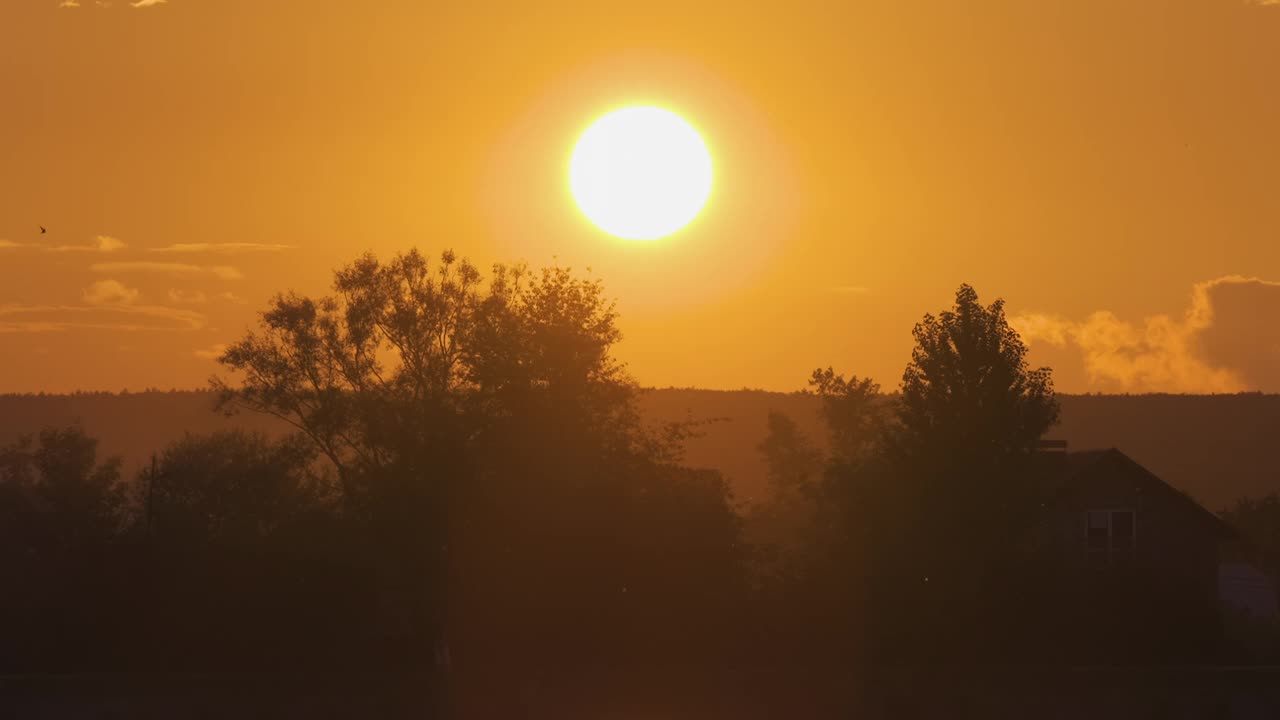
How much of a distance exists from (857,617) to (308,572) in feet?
62.2

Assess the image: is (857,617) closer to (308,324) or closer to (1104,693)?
(1104,693)

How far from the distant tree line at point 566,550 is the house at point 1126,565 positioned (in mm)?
→ 1695

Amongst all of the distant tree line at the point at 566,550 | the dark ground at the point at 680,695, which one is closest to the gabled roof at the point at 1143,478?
the distant tree line at the point at 566,550

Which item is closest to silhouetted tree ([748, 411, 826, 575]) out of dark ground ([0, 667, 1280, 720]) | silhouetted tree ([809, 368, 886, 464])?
silhouetted tree ([809, 368, 886, 464])

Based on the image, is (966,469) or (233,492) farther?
(233,492)

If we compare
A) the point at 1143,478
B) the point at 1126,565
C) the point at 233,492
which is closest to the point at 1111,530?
the point at 1143,478

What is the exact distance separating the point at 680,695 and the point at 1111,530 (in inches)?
1228

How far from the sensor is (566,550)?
53.9 metres

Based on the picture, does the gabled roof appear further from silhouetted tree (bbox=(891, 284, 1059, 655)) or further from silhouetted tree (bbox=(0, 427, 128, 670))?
silhouetted tree (bbox=(0, 427, 128, 670))

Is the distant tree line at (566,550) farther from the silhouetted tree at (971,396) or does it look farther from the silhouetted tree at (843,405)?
the silhouetted tree at (843,405)

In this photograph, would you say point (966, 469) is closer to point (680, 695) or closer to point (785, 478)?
point (680, 695)

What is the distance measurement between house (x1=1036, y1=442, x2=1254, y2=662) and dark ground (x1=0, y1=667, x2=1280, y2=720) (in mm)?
7718

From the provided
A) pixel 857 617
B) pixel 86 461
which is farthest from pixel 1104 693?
pixel 86 461

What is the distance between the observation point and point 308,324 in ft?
253
